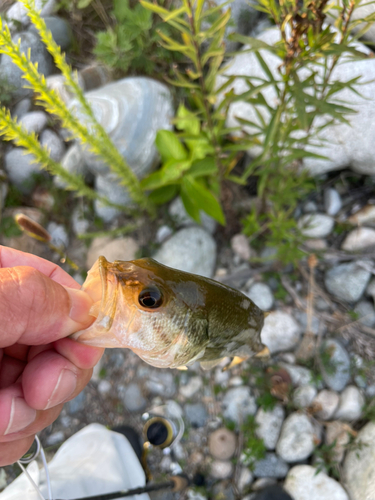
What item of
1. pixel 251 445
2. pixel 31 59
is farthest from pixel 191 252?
pixel 31 59

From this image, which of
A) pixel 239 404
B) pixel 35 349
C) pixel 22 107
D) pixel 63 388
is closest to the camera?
pixel 63 388

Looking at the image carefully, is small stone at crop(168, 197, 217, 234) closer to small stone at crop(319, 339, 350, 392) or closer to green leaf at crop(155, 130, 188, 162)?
green leaf at crop(155, 130, 188, 162)

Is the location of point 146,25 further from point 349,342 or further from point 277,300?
point 349,342

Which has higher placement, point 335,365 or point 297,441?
point 335,365

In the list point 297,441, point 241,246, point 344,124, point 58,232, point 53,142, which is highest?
point 53,142

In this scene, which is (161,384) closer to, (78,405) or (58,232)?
(78,405)

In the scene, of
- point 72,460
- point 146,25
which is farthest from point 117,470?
point 146,25

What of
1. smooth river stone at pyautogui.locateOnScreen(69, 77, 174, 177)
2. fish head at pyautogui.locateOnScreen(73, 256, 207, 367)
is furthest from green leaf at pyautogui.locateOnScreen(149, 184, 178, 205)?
fish head at pyautogui.locateOnScreen(73, 256, 207, 367)
